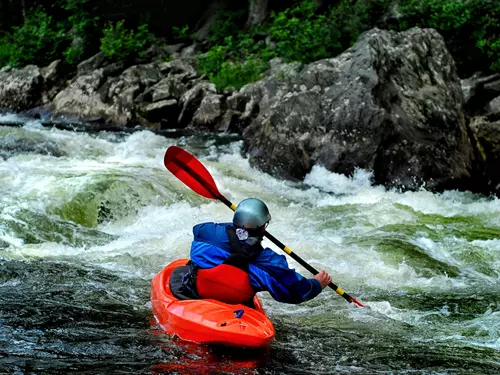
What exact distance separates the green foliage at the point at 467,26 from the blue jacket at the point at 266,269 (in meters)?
9.41

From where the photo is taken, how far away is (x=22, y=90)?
15.3 metres

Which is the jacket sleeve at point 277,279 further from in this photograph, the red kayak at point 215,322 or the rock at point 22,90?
the rock at point 22,90

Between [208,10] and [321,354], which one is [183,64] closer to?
[208,10]

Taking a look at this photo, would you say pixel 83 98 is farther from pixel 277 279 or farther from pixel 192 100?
pixel 277 279

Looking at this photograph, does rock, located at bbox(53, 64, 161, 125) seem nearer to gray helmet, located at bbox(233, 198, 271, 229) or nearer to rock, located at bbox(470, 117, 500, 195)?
rock, located at bbox(470, 117, 500, 195)

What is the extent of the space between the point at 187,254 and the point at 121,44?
10.6m

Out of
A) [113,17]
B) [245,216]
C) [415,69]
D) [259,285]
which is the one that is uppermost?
[113,17]

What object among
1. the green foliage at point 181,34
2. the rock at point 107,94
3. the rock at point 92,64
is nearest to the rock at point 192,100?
the rock at point 107,94

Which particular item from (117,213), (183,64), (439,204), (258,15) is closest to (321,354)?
(117,213)

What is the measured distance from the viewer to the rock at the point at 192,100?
42.2 ft

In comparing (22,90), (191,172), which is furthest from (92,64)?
(191,172)

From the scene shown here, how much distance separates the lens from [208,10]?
58.1ft

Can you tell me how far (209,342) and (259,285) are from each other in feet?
1.38

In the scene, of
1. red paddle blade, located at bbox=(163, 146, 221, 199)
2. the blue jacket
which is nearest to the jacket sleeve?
the blue jacket
